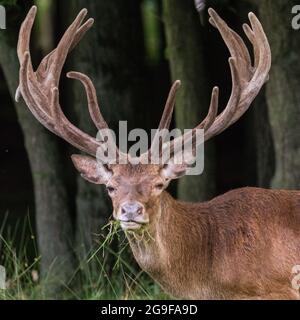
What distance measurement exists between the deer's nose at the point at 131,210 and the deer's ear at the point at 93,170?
1.62 ft

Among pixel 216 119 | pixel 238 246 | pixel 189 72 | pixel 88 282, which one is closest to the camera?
pixel 238 246

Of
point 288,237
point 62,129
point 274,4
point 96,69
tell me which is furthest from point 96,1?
point 288,237

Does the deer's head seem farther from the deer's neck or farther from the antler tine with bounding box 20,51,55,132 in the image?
the deer's neck

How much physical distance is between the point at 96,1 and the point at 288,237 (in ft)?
12.7

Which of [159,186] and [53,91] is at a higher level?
[53,91]

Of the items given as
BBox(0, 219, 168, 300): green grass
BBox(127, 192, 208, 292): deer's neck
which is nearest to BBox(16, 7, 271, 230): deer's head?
BBox(127, 192, 208, 292): deer's neck

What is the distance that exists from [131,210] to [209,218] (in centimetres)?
99

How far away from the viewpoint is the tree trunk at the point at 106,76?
34.4 feet

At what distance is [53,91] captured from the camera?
7.43 metres

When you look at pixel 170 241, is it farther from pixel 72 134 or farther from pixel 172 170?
pixel 72 134

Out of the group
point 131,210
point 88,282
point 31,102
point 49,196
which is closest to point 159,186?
point 131,210

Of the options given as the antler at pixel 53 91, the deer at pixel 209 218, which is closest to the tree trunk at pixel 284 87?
the deer at pixel 209 218

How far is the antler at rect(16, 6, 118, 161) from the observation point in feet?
24.6

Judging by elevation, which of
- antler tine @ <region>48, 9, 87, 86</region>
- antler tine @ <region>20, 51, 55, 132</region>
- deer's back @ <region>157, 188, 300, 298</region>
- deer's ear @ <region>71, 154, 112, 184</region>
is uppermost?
antler tine @ <region>48, 9, 87, 86</region>
